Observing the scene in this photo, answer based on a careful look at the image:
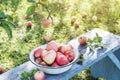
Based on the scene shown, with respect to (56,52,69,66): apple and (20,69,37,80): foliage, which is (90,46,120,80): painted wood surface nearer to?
(56,52,69,66): apple

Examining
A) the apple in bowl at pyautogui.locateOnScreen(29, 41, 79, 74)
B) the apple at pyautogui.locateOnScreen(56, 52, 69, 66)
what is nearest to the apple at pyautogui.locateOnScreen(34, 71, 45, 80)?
the apple in bowl at pyautogui.locateOnScreen(29, 41, 79, 74)

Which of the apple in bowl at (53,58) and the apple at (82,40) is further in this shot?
the apple at (82,40)

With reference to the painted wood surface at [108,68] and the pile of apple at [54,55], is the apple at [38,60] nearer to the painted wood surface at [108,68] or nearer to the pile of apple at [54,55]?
→ the pile of apple at [54,55]

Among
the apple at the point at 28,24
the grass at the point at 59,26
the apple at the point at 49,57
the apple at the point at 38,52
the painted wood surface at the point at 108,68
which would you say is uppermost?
the apple at the point at 38,52

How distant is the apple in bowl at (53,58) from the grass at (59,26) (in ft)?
3.50

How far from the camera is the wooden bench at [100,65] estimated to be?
8.38ft

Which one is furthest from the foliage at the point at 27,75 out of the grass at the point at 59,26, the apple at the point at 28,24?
the apple at the point at 28,24

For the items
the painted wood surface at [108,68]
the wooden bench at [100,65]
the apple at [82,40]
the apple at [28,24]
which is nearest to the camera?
the wooden bench at [100,65]

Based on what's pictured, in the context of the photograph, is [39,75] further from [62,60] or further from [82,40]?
[82,40]

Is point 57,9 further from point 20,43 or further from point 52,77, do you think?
point 52,77

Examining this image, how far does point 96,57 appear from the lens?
111 inches

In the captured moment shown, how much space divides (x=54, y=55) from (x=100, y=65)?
1.18m

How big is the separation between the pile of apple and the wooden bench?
130 millimetres

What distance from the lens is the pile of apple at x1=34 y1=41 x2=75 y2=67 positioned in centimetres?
240
